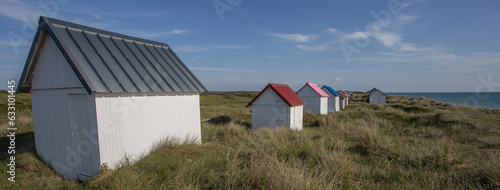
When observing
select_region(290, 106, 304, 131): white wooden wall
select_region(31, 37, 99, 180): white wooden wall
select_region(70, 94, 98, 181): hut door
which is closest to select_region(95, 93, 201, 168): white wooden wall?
select_region(31, 37, 99, 180): white wooden wall

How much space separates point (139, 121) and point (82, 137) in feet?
4.49

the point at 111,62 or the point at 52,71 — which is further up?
Result: the point at 111,62

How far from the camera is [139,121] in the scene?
21.6ft

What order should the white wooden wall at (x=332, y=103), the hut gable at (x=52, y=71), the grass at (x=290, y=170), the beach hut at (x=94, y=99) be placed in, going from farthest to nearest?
the white wooden wall at (x=332, y=103)
the hut gable at (x=52, y=71)
the beach hut at (x=94, y=99)
the grass at (x=290, y=170)

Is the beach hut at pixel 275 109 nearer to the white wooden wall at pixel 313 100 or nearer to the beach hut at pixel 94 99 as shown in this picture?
the beach hut at pixel 94 99

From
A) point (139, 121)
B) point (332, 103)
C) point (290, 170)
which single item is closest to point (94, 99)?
point (139, 121)

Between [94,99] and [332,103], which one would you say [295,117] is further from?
[332,103]

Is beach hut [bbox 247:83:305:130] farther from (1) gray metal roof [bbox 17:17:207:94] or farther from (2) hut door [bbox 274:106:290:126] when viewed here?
(1) gray metal roof [bbox 17:17:207:94]

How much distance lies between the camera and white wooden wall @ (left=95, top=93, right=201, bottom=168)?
5730mm

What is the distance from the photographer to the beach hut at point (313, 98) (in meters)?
23.9

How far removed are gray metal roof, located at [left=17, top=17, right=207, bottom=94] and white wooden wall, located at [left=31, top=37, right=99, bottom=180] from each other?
380 mm

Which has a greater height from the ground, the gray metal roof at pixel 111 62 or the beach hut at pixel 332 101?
the gray metal roof at pixel 111 62

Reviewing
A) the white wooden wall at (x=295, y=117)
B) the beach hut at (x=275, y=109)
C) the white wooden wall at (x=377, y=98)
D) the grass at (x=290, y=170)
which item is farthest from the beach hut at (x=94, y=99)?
the white wooden wall at (x=377, y=98)

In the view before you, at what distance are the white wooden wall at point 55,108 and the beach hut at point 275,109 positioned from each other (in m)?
10.1
